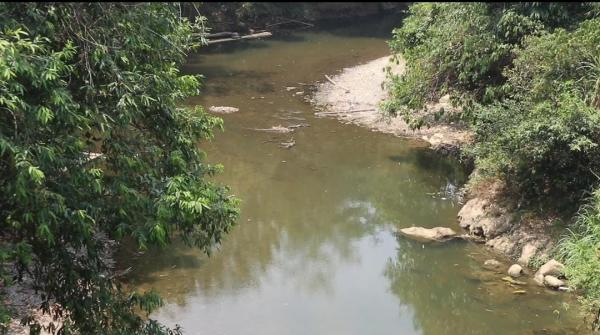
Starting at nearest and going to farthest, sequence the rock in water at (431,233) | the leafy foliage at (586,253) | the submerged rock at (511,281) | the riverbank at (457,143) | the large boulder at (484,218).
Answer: the leafy foliage at (586,253) → the submerged rock at (511,281) → the riverbank at (457,143) → the large boulder at (484,218) → the rock in water at (431,233)

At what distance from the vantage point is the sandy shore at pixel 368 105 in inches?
706

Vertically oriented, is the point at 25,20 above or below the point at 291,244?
above

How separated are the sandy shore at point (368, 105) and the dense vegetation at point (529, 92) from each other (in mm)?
2148

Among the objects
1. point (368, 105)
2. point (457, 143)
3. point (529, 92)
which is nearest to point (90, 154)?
point (529, 92)

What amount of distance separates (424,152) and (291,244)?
20.5 feet

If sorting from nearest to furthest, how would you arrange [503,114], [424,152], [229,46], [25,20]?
[25,20] < [503,114] < [424,152] < [229,46]

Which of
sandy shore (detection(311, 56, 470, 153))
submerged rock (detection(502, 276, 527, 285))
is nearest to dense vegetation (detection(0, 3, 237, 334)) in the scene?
submerged rock (detection(502, 276, 527, 285))

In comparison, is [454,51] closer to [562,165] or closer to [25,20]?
[562,165]

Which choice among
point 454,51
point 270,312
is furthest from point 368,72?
point 270,312

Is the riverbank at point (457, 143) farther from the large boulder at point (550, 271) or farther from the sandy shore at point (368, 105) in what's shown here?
the large boulder at point (550, 271)

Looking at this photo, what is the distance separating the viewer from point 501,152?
1178cm

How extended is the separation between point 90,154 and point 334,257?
22.1 ft

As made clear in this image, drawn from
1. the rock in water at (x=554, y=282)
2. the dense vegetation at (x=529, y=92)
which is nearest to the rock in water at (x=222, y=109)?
the dense vegetation at (x=529, y=92)

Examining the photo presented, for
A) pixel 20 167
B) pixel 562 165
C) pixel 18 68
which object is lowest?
pixel 562 165
